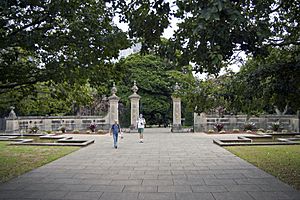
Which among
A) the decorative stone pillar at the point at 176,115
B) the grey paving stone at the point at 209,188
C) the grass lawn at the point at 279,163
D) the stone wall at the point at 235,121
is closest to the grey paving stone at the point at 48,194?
the grey paving stone at the point at 209,188

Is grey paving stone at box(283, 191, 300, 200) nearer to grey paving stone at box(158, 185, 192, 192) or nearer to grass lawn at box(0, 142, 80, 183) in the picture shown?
grey paving stone at box(158, 185, 192, 192)

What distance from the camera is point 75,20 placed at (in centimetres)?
777

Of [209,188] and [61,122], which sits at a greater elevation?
[61,122]

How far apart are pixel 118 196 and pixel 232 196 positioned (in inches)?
91.4

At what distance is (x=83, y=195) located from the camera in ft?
21.0

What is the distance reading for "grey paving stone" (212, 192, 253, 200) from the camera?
20.2ft

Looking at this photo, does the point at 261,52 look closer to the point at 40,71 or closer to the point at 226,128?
the point at 40,71

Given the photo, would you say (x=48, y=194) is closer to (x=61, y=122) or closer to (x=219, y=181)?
(x=219, y=181)

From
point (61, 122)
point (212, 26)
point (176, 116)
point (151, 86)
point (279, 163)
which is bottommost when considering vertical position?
point (279, 163)

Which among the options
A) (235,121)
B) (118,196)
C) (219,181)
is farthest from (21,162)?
(235,121)

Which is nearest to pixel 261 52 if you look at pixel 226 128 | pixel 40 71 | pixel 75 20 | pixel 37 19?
pixel 75 20

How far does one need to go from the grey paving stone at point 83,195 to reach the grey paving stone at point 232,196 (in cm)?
243

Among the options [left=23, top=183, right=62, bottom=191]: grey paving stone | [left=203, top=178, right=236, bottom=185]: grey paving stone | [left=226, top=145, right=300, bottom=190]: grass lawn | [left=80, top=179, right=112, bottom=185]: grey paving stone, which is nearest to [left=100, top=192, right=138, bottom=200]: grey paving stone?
[left=80, top=179, right=112, bottom=185]: grey paving stone

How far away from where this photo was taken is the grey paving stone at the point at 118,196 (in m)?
6.18
